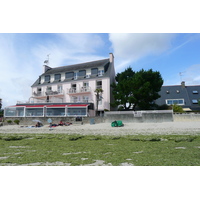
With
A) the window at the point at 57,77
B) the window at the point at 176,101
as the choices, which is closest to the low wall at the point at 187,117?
the window at the point at 176,101

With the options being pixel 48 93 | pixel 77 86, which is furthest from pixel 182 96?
pixel 48 93

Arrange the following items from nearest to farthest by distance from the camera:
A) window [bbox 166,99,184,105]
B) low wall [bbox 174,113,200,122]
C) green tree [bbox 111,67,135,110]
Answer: low wall [bbox 174,113,200,122] → green tree [bbox 111,67,135,110] → window [bbox 166,99,184,105]

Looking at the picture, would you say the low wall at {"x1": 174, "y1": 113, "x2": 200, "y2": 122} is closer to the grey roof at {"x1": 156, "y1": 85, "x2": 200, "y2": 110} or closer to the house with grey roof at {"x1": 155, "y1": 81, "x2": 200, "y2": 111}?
the house with grey roof at {"x1": 155, "y1": 81, "x2": 200, "y2": 111}

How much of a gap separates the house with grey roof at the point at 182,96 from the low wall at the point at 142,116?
55.9ft

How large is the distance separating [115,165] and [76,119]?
869 inches

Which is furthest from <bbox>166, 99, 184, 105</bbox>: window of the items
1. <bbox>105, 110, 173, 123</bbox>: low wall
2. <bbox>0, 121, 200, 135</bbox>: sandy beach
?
<bbox>0, 121, 200, 135</bbox>: sandy beach

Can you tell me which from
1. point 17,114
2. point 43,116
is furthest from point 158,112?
point 17,114

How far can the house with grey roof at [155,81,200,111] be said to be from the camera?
3741 centimetres

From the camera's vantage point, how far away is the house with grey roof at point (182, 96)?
37.4 m

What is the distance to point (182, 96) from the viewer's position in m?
39.0

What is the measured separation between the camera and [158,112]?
23219 mm

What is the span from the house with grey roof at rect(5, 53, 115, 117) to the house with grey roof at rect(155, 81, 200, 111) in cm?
1615

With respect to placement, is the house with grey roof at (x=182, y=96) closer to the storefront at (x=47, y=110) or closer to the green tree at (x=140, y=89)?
the green tree at (x=140, y=89)

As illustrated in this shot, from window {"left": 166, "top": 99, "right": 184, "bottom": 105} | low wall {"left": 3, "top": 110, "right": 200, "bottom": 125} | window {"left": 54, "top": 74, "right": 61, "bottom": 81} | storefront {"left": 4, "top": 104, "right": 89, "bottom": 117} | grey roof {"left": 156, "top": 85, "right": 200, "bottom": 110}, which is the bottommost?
low wall {"left": 3, "top": 110, "right": 200, "bottom": 125}
